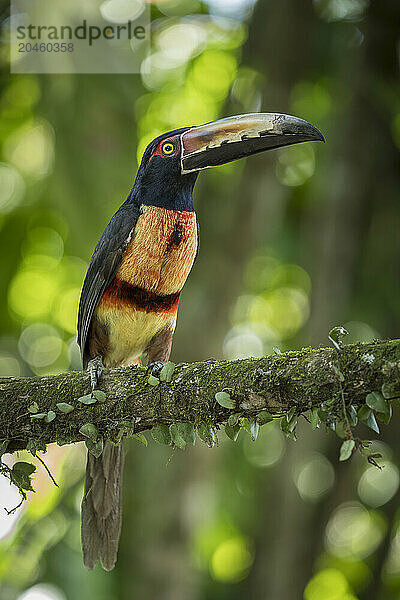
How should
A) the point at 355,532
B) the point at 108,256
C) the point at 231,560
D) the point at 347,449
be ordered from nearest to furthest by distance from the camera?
1. the point at 347,449
2. the point at 108,256
3. the point at 355,532
4. the point at 231,560

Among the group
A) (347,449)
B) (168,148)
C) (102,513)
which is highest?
(168,148)

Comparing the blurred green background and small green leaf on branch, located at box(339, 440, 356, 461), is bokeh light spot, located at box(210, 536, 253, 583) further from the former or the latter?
small green leaf on branch, located at box(339, 440, 356, 461)

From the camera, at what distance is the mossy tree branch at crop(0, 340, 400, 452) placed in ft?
6.07

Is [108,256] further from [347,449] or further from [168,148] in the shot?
[347,449]

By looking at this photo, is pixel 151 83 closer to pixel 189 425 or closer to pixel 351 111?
pixel 351 111

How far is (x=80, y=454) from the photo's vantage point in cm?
511

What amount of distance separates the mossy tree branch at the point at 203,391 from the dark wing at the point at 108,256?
0.53 metres

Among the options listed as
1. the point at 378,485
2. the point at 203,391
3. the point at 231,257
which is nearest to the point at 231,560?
the point at 378,485

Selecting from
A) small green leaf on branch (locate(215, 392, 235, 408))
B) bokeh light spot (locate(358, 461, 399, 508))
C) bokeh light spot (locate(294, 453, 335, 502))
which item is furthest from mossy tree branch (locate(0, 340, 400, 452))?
bokeh light spot (locate(358, 461, 399, 508))

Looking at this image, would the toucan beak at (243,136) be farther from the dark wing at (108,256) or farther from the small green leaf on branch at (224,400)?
the small green leaf on branch at (224,400)

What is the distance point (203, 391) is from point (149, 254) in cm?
76

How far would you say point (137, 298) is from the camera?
277 centimetres

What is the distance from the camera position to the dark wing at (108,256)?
8.89 ft

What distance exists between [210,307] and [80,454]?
4.79 ft
